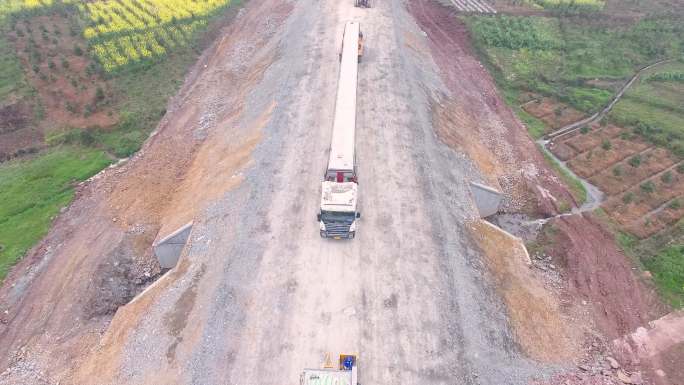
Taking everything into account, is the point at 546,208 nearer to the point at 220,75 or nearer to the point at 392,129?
the point at 392,129

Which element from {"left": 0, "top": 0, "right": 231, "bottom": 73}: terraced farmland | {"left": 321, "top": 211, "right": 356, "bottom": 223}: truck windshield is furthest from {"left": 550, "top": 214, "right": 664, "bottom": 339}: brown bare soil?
{"left": 0, "top": 0, "right": 231, "bottom": 73}: terraced farmland

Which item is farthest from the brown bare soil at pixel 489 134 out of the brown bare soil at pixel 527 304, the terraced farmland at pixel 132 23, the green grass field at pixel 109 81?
the terraced farmland at pixel 132 23

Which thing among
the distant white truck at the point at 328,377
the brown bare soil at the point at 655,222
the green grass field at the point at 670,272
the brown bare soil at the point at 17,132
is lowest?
the green grass field at the point at 670,272

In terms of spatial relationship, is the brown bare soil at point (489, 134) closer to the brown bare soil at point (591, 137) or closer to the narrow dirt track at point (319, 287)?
the narrow dirt track at point (319, 287)

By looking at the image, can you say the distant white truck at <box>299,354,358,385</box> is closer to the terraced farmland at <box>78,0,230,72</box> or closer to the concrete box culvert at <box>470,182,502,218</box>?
the concrete box culvert at <box>470,182,502,218</box>

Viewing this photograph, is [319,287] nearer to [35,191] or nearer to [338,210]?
[338,210]
